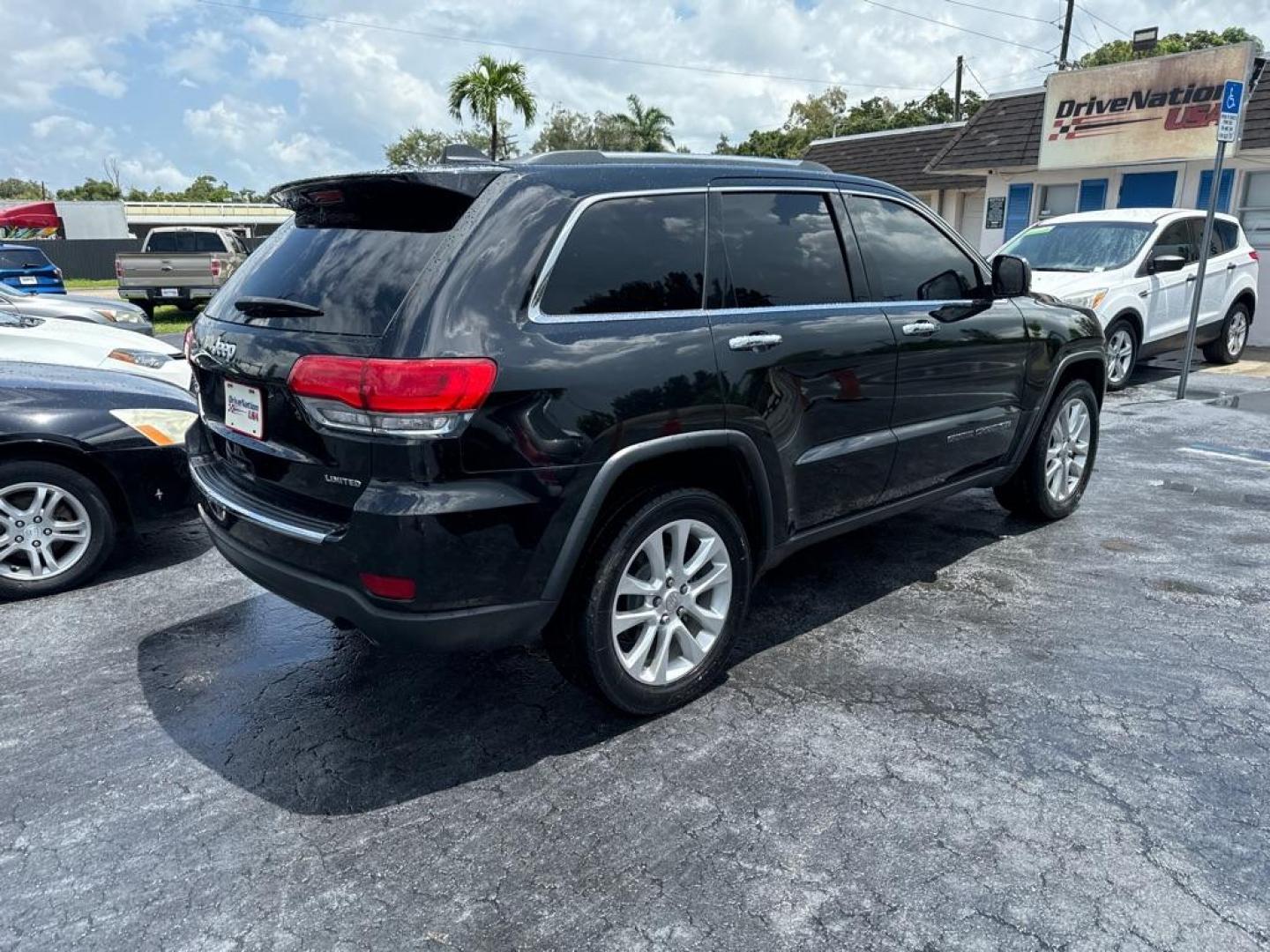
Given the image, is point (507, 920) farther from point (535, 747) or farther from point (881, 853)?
point (881, 853)

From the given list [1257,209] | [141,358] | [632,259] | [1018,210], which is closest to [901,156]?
[1018,210]

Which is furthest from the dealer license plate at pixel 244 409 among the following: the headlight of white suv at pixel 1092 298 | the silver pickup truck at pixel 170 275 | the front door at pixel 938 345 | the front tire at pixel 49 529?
the silver pickup truck at pixel 170 275

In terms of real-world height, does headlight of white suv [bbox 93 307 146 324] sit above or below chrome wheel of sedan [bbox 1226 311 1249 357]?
above

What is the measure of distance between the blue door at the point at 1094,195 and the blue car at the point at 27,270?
1900 cm

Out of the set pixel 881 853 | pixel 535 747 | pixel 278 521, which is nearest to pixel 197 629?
pixel 278 521

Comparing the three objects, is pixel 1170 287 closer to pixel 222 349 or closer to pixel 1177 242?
pixel 1177 242

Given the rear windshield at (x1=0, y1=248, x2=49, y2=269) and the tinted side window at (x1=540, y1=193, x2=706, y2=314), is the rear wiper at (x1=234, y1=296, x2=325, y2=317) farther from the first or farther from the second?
the rear windshield at (x1=0, y1=248, x2=49, y2=269)

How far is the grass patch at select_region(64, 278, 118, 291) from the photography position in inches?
1231

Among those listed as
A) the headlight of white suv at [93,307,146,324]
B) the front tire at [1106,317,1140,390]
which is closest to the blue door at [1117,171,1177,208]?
the front tire at [1106,317,1140,390]

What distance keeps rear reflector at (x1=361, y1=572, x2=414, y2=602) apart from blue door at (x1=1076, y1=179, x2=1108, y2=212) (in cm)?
1614

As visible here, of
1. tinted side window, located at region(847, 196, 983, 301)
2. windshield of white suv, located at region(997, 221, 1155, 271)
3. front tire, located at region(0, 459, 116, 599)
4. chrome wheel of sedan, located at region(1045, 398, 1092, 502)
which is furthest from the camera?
windshield of white suv, located at region(997, 221, 1155, 271)

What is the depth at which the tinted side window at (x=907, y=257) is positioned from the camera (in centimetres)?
394

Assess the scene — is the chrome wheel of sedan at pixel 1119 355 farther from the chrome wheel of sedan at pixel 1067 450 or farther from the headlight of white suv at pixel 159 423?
the headlight of white suv at pixel 159 423

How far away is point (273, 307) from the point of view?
2.98m
